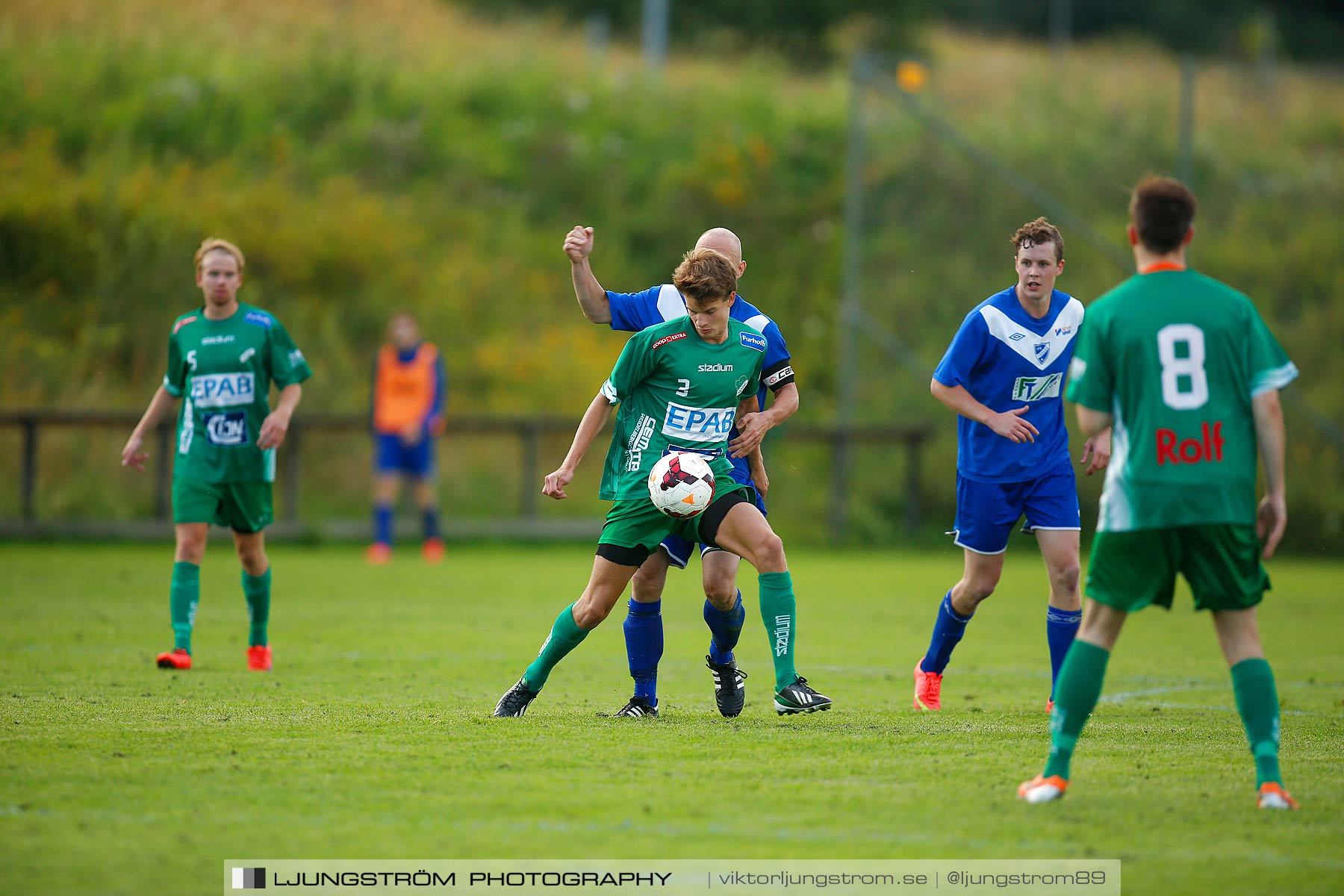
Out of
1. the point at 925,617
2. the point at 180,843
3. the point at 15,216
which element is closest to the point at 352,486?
the point at 15,216

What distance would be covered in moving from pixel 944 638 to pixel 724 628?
4.24 ft

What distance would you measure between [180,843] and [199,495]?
4456 mm

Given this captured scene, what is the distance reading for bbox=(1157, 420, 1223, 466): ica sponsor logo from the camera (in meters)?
4.68

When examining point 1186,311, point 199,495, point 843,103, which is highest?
point 843,103

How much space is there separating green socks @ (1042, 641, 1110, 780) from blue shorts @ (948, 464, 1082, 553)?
2.30 metres

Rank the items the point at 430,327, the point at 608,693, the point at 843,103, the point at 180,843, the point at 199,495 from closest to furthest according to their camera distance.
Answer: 1. the point at 180,843
2. the point at 608,693
3. the point at 199,495
4. the point at 430,327
5. the point at 843,103

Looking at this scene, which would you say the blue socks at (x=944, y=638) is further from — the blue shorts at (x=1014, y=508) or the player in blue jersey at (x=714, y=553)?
the player in blue jersey at (x=714, y=553)

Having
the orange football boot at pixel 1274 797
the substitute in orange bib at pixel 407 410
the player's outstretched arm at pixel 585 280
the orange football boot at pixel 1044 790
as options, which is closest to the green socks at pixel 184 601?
the player's outstretched arm at pixel 585 280

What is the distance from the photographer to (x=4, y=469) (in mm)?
17500

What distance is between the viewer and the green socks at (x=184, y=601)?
8.14 m

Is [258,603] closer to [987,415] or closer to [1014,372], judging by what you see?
[987,415]

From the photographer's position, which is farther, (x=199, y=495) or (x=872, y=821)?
(x=199, y=495)

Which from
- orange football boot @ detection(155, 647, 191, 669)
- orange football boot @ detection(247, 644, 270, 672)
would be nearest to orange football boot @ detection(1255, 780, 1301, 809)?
orange football boot @ detection(247, 644, 270, 672)

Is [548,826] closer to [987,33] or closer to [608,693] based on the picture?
[608,693]
